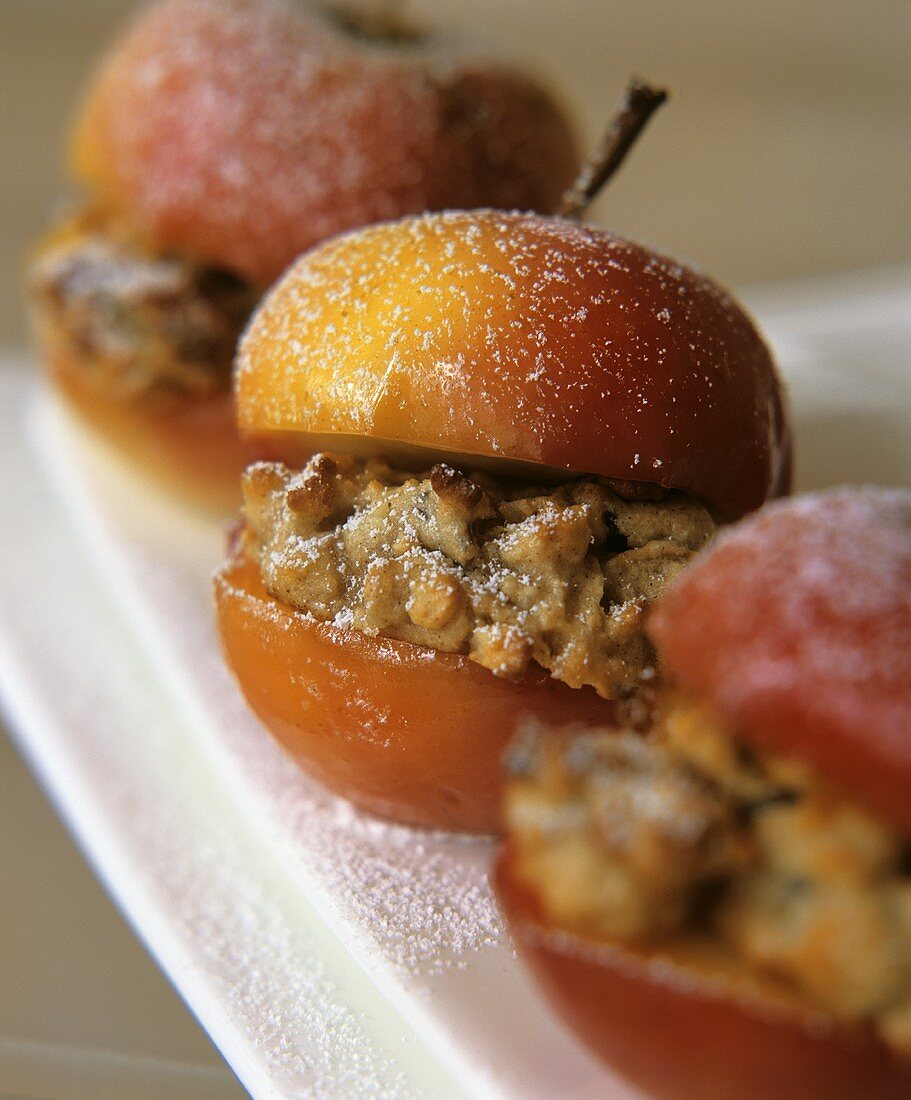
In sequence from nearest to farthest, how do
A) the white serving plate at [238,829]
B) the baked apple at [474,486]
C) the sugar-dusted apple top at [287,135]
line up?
the white serving plate at [238,829] < the baked apple at [474,486] < the sugar-dusted apple top at [287,135]

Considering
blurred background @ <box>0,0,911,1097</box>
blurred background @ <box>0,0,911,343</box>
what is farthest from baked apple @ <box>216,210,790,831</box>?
blurred background @ <box>0,0,911,343</box>

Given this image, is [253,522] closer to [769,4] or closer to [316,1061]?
[316,1061]

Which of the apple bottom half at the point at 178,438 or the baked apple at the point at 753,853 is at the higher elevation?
the baked apple at the point at 753,853

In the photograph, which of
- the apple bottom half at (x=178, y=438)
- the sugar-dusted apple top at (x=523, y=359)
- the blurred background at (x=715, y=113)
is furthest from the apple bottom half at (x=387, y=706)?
the blurred background at (x=715, y=113)

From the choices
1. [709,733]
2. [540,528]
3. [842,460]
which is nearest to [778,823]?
[709,733]

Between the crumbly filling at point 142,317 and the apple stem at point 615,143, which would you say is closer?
the apple stem at point 615,143

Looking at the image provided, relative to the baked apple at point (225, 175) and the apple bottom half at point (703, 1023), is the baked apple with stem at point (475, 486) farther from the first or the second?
the baked apple at point (225, 175)
